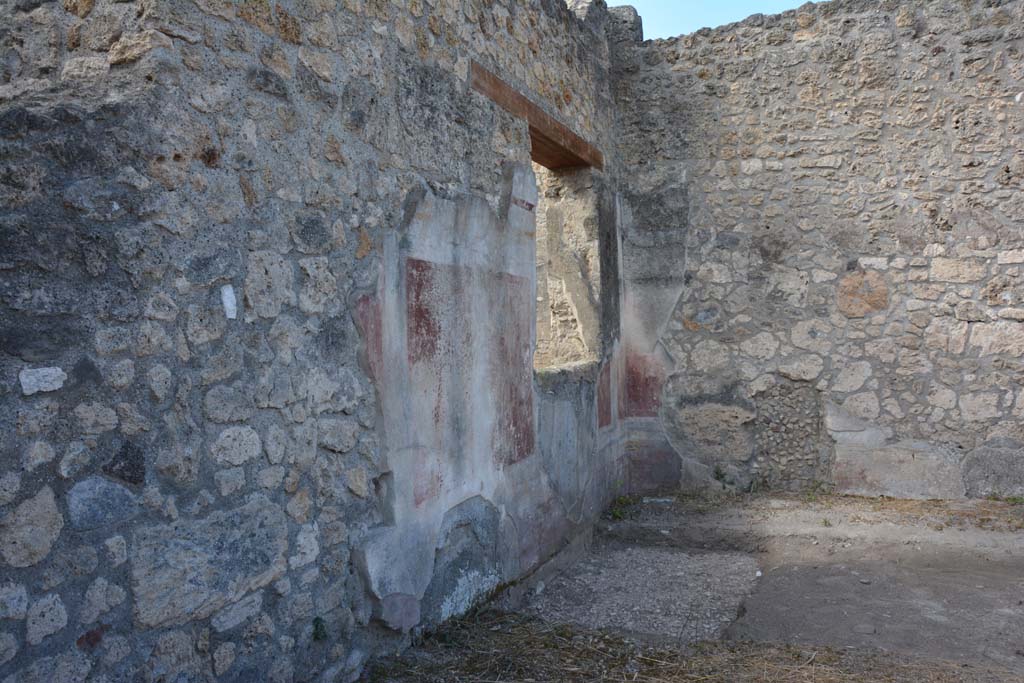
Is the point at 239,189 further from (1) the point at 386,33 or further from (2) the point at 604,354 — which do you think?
(2) the point at 604,354

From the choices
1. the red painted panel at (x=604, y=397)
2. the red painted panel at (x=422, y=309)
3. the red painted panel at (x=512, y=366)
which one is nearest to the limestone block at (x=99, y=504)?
the red painted panel at (x=422, y=309)

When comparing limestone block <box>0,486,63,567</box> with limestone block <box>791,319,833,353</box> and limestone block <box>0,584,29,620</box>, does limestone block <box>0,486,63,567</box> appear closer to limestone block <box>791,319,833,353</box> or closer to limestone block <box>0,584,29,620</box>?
limestone block <box>0,584,29,620</box>

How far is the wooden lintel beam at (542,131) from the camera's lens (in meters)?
3.37

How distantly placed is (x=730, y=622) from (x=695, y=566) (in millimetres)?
755

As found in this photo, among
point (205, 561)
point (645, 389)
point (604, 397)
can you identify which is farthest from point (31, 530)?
point (645, 389)

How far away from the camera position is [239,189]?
2096mm

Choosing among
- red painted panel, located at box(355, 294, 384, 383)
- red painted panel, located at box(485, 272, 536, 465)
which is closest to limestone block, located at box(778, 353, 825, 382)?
red painted panel, located at box(485, 272, 536, 465)

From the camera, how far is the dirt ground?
2.74 m

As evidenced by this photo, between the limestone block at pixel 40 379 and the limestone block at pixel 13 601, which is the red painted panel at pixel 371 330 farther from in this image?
the limestone block at pixel 13 601

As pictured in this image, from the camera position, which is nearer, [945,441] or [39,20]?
[39,20]

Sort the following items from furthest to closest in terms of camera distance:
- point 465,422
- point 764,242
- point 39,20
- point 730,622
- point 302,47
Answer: point 764,242 → point 730,622 → point 465,422 → point 302,47 → point 39,20

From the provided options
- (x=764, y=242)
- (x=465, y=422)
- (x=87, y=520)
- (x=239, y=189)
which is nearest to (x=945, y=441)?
(x=764, y=242)

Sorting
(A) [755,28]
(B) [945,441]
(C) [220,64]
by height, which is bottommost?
(B) [945,441]

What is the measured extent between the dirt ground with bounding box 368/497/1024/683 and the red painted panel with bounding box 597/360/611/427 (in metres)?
0.52
